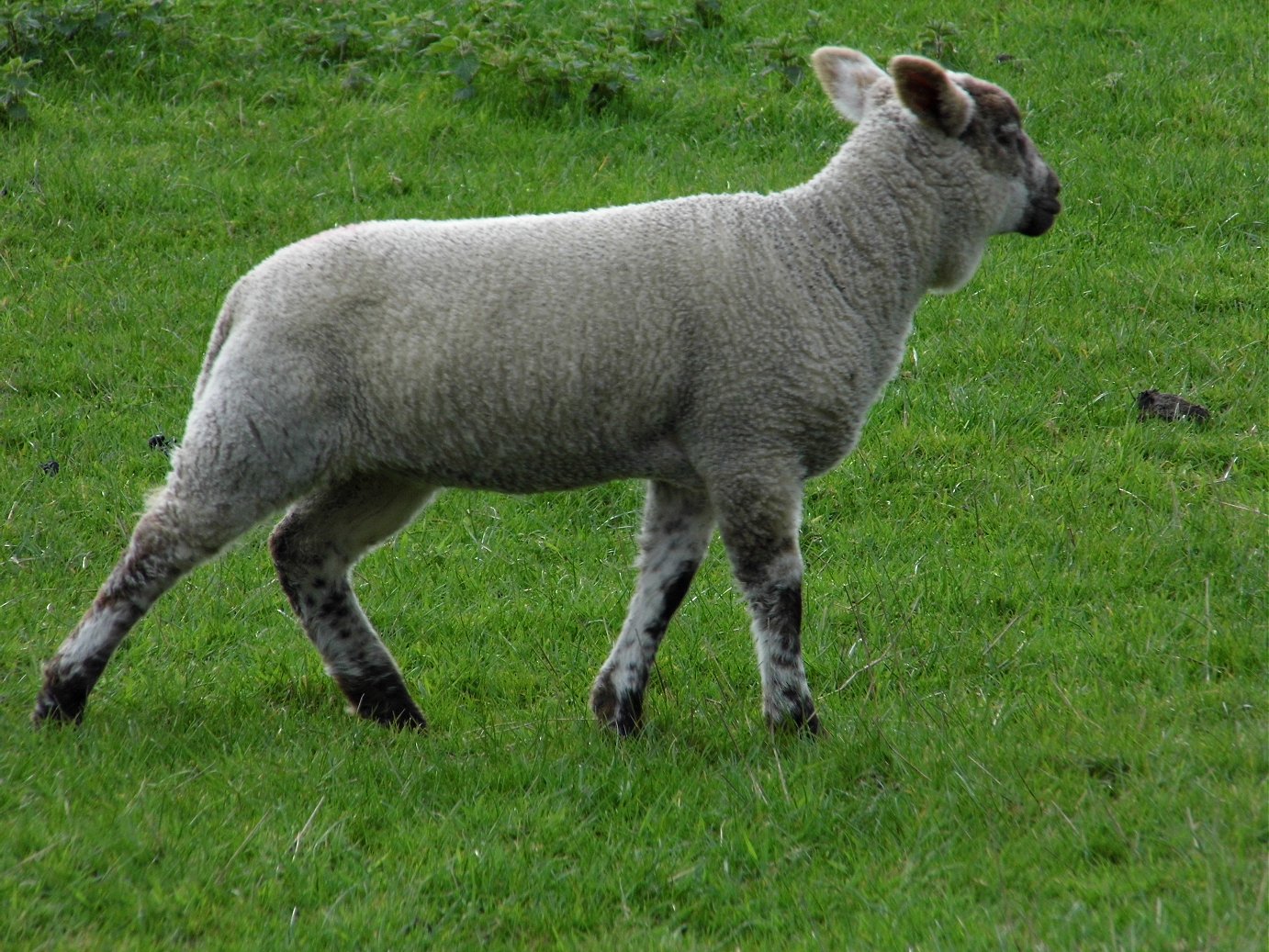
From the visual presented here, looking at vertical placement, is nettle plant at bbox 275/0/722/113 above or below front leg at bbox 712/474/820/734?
below

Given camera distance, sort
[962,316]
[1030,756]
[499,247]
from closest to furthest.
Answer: [1030,756] < [499,247] < [962,316]

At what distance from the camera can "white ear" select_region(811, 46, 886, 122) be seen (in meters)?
5.24

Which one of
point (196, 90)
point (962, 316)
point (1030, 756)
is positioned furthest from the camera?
point (196, 90)

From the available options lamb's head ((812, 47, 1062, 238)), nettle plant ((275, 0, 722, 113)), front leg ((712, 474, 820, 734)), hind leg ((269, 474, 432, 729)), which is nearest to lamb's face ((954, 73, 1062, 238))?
lamb's head ((812, 47, 1062, 238))

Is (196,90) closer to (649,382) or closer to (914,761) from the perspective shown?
(649,382)

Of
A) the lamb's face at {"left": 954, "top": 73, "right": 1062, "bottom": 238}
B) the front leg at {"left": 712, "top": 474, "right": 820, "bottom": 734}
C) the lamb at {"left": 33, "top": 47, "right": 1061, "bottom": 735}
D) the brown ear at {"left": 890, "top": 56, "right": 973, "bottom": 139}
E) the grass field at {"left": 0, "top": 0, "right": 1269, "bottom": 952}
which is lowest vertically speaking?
the grass field at {"left": 0, "top": 0, "right": 1269, "bottom": 952}

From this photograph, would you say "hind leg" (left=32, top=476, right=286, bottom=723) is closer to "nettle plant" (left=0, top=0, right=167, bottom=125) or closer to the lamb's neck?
the lamb's neck

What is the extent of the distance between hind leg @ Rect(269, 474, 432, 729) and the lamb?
0.94 feet

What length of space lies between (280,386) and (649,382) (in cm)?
113

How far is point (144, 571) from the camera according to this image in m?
4.83

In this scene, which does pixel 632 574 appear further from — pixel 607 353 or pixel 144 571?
pixel 144 571

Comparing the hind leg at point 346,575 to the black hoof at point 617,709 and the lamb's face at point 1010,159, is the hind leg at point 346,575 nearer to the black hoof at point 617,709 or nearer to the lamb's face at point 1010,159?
the black hoof at point 617,709

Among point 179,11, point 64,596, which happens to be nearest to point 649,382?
point 64,596

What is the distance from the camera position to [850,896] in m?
4.06
